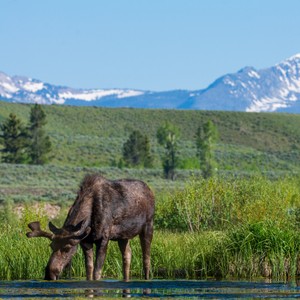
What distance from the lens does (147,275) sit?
22328 millimetres

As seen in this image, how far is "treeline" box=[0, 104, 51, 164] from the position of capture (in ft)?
436

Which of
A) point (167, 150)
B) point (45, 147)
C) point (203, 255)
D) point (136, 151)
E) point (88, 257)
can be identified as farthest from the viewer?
point (136, 151)

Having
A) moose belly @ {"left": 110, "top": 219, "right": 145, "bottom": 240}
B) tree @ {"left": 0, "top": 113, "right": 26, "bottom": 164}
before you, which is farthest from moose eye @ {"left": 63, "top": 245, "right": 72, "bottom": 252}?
tree @ {"left": 0, "top": 113, "right": 26, "bottom": 164}

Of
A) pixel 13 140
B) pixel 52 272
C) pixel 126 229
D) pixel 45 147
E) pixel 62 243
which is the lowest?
pixel 45 147

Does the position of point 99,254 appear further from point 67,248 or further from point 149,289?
point 149,289

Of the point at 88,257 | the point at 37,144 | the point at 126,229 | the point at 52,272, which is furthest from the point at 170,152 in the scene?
the point at 52,272

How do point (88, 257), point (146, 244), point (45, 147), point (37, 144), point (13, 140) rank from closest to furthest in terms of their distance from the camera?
point (88, 257), point (146, 244), point (13, 140), point (37, 144), point (45, 147)

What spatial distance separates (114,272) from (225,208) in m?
9.87

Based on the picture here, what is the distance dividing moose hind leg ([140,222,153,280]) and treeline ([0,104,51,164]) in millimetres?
110596

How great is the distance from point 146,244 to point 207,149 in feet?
362

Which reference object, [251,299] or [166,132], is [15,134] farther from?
[251,299]

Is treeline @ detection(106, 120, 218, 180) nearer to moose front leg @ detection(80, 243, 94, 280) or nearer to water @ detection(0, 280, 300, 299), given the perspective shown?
water @ detection(0, 280, 300, 299)

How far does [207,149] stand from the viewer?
132375 millimetres

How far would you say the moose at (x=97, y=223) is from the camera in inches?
788
